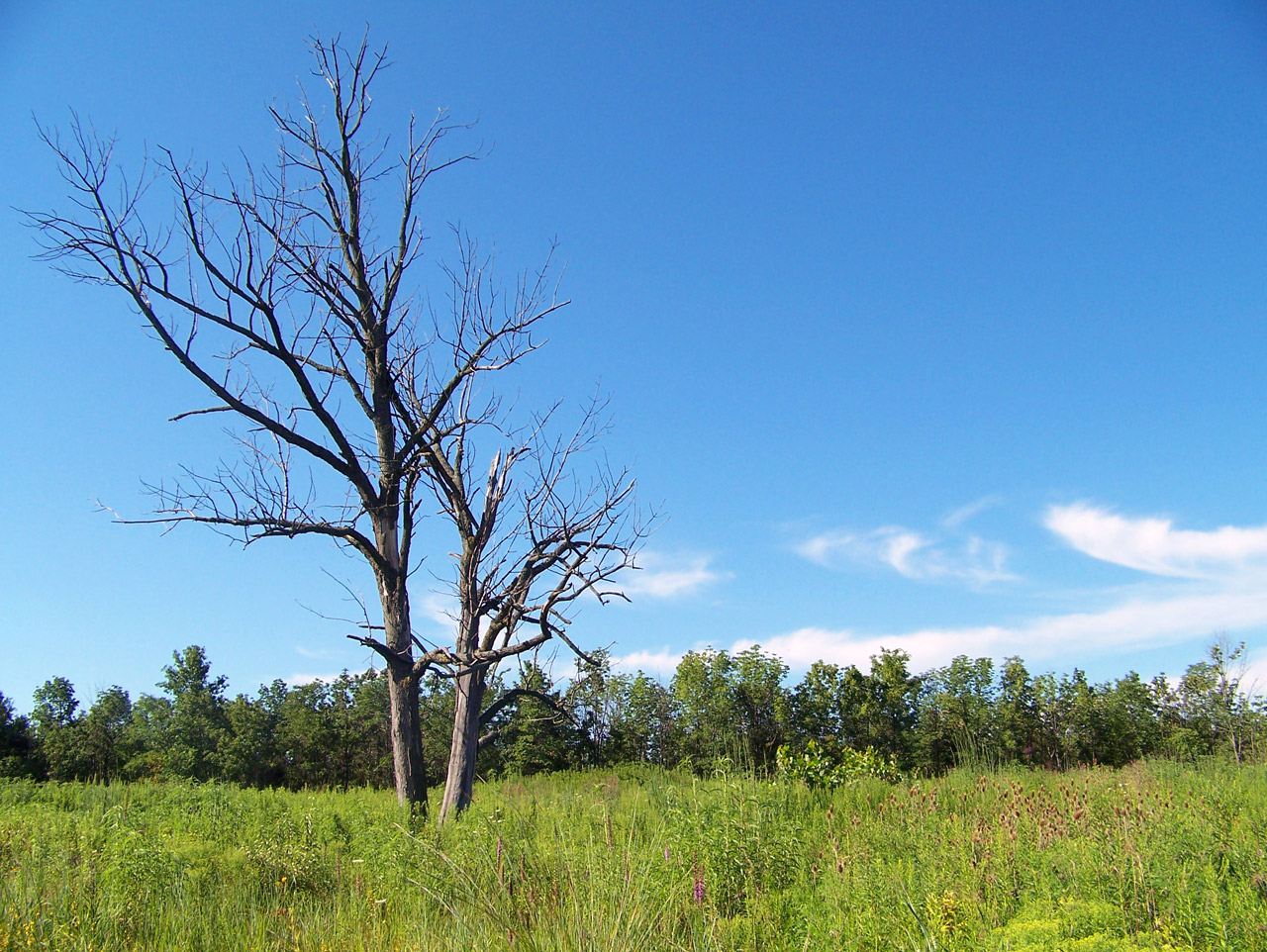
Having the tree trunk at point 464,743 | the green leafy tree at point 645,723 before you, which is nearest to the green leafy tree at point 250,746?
the green leafy tree at point 645,723

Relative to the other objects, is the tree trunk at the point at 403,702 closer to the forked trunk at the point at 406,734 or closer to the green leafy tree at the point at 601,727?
the forked trunk at the point at 406,734

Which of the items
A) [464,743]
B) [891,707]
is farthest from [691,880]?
[891,707]

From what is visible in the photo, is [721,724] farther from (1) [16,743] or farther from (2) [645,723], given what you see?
(1) [16,743]

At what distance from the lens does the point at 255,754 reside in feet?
87.2

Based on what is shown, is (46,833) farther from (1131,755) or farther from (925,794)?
(1131,755)

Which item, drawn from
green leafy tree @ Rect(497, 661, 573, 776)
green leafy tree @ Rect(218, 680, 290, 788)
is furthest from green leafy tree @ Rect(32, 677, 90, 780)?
green leafy tree @ Rect(497, 661, 573, 776)

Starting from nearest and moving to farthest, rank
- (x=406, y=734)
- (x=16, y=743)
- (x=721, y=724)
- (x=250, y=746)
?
(x=406, y=734), (x=721, y=724), (x=250, y=746), (x=16, y=743)

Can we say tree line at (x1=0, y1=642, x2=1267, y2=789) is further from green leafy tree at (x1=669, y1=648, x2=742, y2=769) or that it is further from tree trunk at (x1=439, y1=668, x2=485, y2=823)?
tree trunk at (x1=439, y1=668, x2=485, y2=823)

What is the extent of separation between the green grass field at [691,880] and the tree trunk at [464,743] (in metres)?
1.81

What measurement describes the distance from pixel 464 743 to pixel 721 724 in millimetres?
10595

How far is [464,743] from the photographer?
10.5 meters

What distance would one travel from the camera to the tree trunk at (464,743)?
10344 millimetres

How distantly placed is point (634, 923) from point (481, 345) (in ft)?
26.3

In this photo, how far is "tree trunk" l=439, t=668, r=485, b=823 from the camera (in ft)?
33.9
